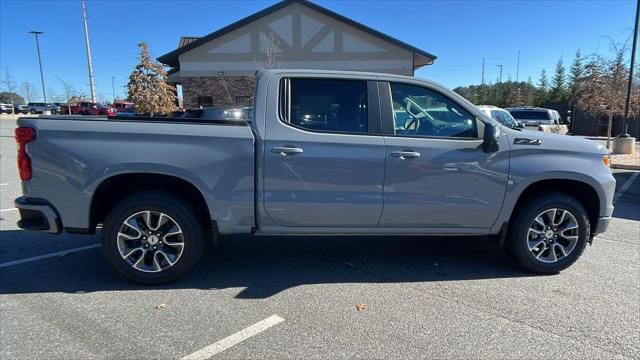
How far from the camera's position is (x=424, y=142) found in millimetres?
3900

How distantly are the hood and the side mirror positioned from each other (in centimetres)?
22

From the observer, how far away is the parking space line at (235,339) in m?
2.81

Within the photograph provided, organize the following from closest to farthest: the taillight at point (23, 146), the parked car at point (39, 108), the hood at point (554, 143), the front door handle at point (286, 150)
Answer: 1. the taillight at point (23, 146)
2. the front door handle at point (286, 150)
3. the hood at point (554, 143)
4. the parked car at point (39, 108)

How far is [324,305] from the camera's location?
3.52m

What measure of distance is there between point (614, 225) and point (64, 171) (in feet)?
23.6

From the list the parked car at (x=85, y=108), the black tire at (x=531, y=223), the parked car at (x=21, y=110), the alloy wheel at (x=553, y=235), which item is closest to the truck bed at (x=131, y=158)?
the black tire at (x=531, y=223)

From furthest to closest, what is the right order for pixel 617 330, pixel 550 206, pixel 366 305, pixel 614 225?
pixel 614 225 → pixel 550 206 → pixel 366 305 → pixel 617 330

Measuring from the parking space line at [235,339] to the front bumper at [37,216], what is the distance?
1939 mm

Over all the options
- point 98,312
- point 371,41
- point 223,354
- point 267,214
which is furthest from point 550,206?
point 371,41

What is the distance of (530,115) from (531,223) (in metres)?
20.4

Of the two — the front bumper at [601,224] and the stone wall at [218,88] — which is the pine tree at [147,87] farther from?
the front bumper at [601,224]

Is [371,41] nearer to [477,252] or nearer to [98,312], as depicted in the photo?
[477,252]

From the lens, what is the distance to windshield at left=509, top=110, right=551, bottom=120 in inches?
851

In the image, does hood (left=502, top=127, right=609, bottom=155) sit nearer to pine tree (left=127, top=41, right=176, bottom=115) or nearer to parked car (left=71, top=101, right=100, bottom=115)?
pine tree (left=127, top=41, right=176, bottom=115)
